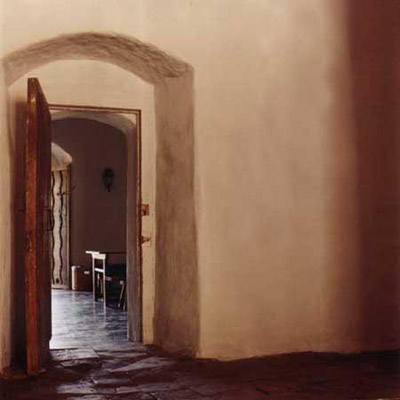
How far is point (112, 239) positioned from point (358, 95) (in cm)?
675

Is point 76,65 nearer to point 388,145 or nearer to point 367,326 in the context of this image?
point 388,145

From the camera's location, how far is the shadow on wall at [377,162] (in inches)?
205

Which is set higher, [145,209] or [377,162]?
[377,162]

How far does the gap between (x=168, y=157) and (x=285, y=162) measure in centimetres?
89

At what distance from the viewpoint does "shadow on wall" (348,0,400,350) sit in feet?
17.1

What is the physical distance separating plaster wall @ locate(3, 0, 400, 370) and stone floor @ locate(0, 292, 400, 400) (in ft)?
0.90

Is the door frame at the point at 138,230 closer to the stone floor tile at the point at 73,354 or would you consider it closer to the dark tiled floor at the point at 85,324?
the dark tiled floor at the point at 85,324

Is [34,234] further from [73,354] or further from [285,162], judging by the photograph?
[285,162]

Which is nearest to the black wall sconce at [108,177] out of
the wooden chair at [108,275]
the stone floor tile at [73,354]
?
the wooden chair at [108,275]

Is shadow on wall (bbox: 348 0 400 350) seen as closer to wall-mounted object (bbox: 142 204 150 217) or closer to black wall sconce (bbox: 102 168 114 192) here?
wall-mounted object (bbox: 142 204 150 217)

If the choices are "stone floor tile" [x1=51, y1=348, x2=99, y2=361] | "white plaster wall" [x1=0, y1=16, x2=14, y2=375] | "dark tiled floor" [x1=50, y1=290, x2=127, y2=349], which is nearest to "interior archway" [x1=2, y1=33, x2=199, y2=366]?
"white plaster wall" [x1=0, y1=16, x2=14, y2=375]

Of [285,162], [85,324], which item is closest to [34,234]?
[285,162]

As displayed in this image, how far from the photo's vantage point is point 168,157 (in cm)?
523

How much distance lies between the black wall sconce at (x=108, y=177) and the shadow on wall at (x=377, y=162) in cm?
658
